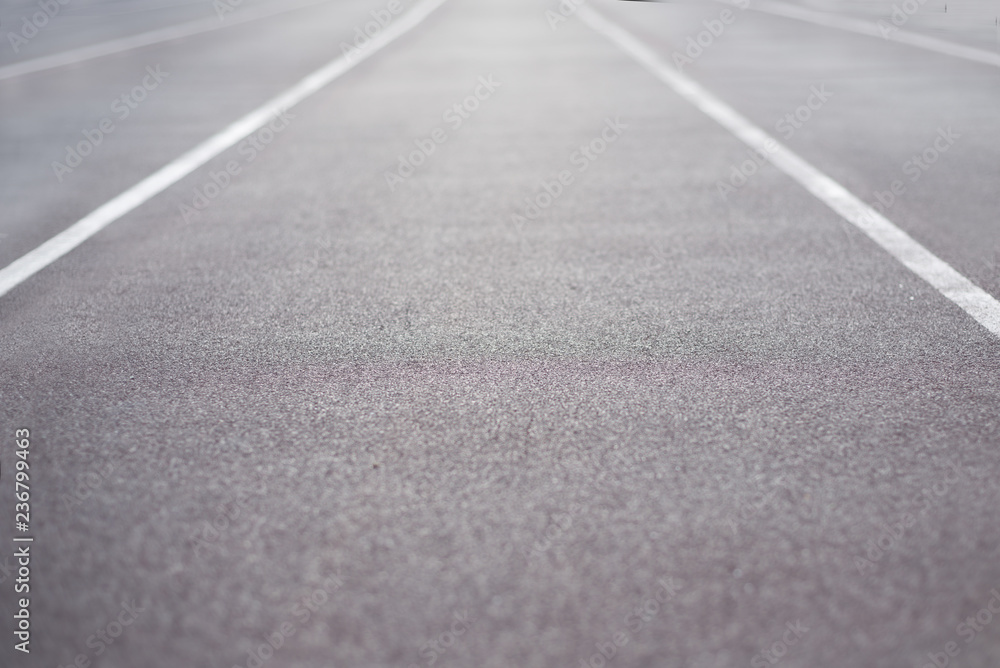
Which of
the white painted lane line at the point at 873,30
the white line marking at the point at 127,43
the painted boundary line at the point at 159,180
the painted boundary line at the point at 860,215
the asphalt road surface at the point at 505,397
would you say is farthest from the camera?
the white line marking at the point at 127,43

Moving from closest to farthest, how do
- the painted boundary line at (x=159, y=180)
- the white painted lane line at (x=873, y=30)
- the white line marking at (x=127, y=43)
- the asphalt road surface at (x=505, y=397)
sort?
the asphalt road surface at (x=505, y=397)
the painted boundary line at (x=159, y=180)
the white painted lane line at (x=873, y=30)
the white line marking at (x=127, y=43)

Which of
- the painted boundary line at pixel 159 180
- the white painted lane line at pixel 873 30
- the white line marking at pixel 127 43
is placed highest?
the painted boundary line at pixel 159 180

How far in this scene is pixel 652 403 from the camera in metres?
3.32

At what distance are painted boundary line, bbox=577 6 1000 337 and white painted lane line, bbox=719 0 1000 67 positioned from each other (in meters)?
4.53

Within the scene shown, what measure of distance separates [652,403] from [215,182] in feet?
15.2

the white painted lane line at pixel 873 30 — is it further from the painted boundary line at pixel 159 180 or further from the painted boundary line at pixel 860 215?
the painted boundary line at pixel 159 180

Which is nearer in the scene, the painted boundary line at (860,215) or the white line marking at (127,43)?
the painted boundary line at (860,215)

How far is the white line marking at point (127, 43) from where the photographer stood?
13.8 metres

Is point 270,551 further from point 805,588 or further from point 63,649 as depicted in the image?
point 805,588

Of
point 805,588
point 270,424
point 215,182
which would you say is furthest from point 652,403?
point 215,182

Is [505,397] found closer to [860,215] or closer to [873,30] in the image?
A: [860,215]

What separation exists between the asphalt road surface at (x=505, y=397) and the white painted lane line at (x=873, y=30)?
4.95 meters

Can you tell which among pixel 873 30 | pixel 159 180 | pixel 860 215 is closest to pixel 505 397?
pixel 860 215

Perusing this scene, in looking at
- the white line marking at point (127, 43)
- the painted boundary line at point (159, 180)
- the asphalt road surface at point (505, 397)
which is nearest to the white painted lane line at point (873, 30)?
the asphalt road surface at point (505, 397)
